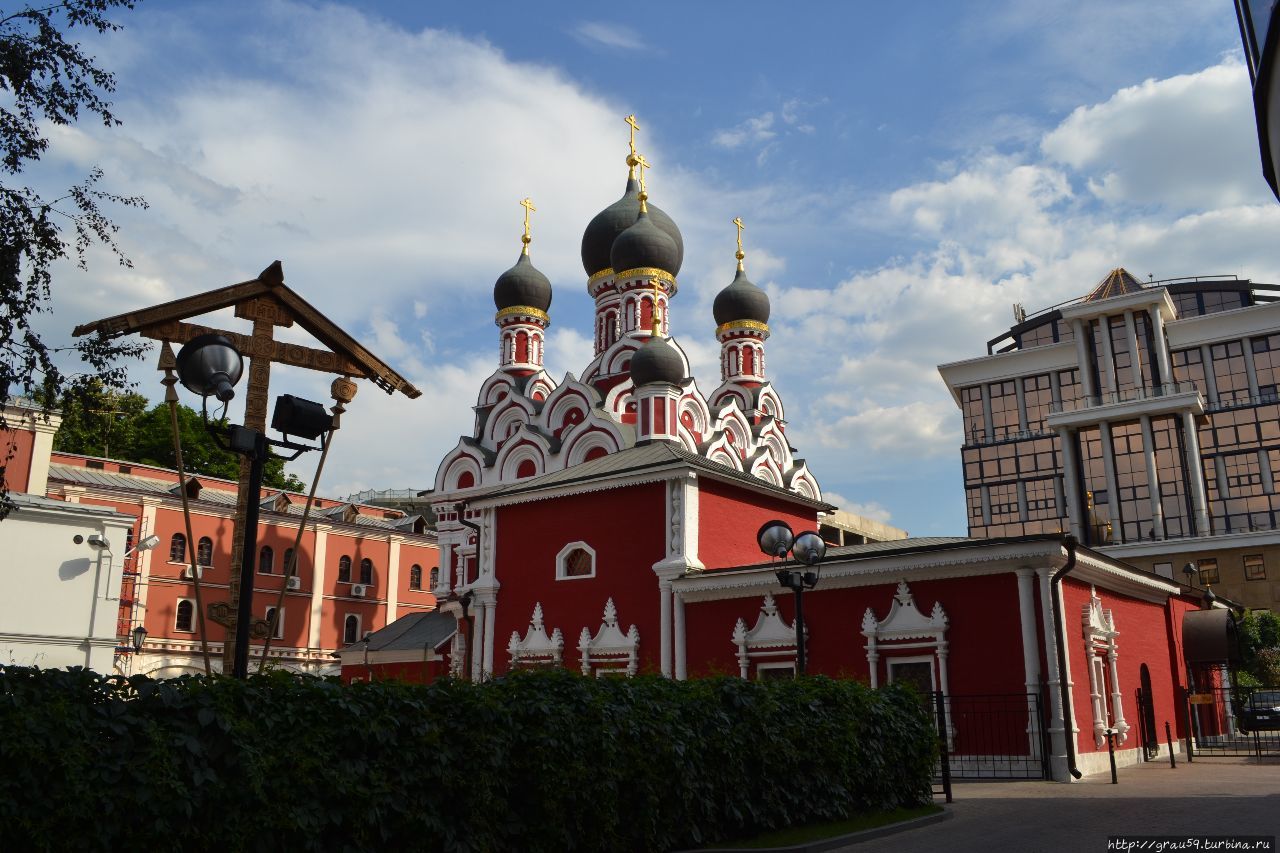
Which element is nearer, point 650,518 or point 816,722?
point 816,722

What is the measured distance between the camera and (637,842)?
806 centimetres

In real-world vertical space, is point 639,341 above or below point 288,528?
above

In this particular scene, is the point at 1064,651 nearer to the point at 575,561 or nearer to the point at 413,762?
the point at 575,561

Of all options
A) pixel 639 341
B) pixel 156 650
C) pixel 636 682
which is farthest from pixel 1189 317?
pixel 636 682

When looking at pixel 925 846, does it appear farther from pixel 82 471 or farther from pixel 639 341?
pixel 82 471

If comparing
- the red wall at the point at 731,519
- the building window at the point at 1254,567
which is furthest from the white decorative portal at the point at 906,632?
the building window at the point at 1254,567

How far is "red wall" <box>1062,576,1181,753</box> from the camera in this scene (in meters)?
15.8

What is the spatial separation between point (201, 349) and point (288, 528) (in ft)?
116

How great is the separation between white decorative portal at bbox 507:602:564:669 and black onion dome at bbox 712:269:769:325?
23.8m

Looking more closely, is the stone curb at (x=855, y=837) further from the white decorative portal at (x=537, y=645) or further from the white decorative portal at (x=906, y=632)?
the white decorative portal at (x=537, y=645)

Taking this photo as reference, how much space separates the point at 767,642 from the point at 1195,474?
36.9 meters

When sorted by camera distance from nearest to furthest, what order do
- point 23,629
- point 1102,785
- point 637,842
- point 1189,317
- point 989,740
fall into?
point 637,842
point 1102,785
point 989,740
point 23,629
point 1189,317

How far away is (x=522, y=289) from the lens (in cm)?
4241

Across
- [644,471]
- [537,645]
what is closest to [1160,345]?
[644,471]
